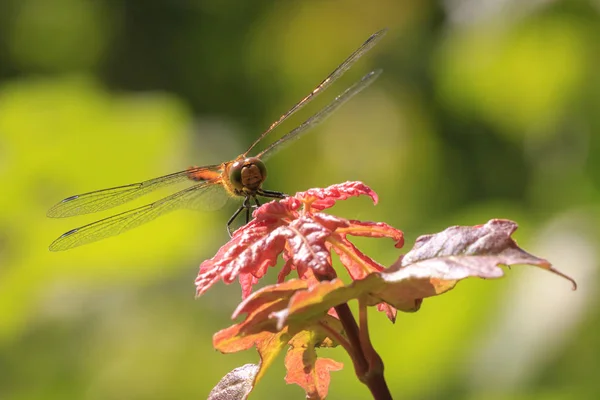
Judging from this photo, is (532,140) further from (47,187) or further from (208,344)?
(47,187)

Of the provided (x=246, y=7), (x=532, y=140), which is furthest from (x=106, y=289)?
(x=246, y=7)

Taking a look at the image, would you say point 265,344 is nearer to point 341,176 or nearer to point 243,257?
point 243,257

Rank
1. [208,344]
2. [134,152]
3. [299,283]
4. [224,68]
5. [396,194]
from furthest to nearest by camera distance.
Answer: [224,68], [396,194], [208,344], [134,152], [299,283]

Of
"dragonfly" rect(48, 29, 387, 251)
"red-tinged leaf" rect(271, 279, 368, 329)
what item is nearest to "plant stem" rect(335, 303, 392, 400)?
"red-tinged leaf" rect(271, 279, 368, 329)

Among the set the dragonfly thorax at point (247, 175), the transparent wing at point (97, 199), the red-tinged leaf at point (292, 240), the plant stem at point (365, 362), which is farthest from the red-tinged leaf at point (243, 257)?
the transparent wing at point (97, 199)

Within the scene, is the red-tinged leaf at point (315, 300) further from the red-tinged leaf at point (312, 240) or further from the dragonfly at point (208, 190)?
the dragonfly at point (208, 190)
